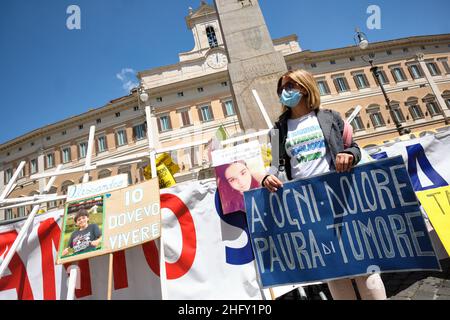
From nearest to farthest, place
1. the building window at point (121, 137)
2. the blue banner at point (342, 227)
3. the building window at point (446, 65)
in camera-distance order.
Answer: the blue banner at point (342, 227) < the building window at point (121, 137) < the building window at point (446, 65)

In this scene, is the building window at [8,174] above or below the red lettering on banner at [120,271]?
above

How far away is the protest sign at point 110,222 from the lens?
7.06 feet

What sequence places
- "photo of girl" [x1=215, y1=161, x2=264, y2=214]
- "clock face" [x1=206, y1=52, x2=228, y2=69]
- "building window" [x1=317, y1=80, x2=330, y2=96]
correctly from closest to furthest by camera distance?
"photo of girl" [x1=215, y1=161, x2=264, y2=214] < "building window" [x1=317, y1=80, x2=330, y2=96] < "clock face" [x1=206, y1=52, x2=228, y2=69]

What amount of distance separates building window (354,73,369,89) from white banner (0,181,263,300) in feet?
90.0

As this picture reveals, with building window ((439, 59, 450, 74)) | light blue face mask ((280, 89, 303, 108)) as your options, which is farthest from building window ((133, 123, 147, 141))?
building window ((439, 59, 450, 74))

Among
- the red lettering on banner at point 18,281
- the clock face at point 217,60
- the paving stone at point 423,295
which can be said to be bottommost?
the paving stone at point 423,295

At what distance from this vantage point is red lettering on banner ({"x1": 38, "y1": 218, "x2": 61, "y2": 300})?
2.51m

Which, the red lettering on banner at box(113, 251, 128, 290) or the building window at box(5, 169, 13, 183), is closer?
the red lettering on banner at box(113, 251, 128, 290)

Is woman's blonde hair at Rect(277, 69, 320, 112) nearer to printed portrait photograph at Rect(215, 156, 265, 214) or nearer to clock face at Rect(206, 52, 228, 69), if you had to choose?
printed portrait photograph at Rect(215, 156, 265, 214)

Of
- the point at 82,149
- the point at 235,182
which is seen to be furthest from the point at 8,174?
the point at 235,182

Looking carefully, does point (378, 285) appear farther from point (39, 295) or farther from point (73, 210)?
point (39, 295)

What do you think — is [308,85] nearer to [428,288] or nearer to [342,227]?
[342,227]

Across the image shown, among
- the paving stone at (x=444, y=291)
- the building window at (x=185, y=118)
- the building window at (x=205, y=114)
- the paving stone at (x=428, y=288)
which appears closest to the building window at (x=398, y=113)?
the building window at (x=205, y=114)

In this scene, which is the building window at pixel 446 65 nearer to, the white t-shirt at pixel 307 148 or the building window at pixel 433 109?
the building window at pixel 433 109
